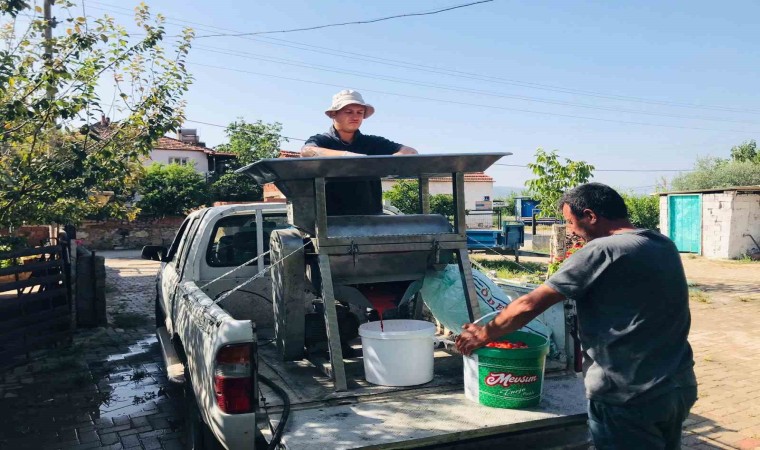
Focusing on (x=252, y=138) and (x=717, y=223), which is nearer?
(x=717, y=223)

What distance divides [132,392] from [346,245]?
144 inches

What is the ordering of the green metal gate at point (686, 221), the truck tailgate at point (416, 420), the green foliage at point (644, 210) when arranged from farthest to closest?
the green foliage at point (644, 210) → the green metal gate at point (686, 221) → the truck tailgate at point (416, 420)

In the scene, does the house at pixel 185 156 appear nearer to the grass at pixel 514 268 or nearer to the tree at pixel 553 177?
the grass at pixel 514 268

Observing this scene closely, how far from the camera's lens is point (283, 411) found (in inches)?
118

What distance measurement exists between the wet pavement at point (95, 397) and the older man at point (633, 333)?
337 cm

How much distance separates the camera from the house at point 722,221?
1902 cm

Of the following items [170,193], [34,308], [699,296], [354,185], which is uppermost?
[170,193]

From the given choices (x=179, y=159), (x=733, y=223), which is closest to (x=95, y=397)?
(x=733, y=223)

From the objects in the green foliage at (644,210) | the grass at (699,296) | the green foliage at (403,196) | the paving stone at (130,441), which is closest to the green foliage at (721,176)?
the green foliage at (644,210)

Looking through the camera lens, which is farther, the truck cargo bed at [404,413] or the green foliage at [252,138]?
the green foliage at [252,138]

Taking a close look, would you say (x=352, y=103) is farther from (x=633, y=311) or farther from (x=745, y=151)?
(x=745, y=151)

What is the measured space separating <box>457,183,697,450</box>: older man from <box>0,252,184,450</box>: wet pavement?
3.37 meters

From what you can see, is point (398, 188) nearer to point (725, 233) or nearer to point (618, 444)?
point (725, 233)

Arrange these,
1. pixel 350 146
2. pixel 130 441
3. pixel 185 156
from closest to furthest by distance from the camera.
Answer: pixel 350 146 < pixel 130 441 < pixel 185 156
